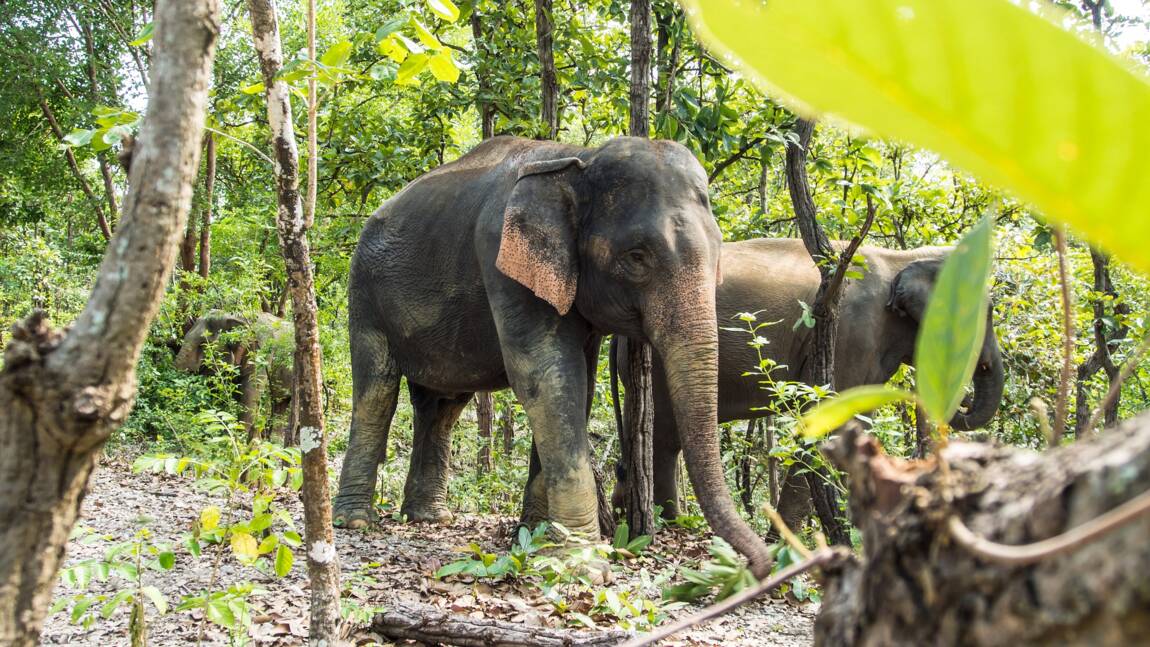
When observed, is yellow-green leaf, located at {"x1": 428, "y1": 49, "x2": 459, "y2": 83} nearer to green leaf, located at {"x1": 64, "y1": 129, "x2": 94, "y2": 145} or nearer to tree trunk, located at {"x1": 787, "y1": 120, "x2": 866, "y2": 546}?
green leaf, located at {"x1": 64, "y1": 129, "x2": 94, "y2": 145}

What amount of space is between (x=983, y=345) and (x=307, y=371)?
6829 mm

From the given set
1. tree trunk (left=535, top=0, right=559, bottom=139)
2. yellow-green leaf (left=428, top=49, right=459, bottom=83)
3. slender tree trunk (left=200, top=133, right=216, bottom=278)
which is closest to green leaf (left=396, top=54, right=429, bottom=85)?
yellow-green leaf (left=428, top=49, right=459, bottom=83)

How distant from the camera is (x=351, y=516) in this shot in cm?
681

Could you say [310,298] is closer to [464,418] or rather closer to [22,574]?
[22,574]

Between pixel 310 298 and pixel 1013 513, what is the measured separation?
2802mm

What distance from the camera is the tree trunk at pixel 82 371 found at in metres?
1.44

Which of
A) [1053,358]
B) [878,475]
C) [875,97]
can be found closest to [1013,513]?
[878,475]

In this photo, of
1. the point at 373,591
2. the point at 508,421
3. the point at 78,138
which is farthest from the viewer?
the point at 508,421

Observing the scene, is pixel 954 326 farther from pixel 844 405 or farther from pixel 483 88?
pixel 483 88

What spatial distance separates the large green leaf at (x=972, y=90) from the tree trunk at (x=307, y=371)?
9.18ft

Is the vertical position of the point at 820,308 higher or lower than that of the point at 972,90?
higher

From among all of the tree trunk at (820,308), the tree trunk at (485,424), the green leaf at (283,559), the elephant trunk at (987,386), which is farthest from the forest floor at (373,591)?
the tree trunk at (485,424)

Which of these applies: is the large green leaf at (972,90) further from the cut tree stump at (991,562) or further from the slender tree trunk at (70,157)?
the slender tree trunk at (70,157)

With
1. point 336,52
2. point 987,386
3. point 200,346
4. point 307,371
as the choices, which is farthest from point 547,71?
point 200,346
